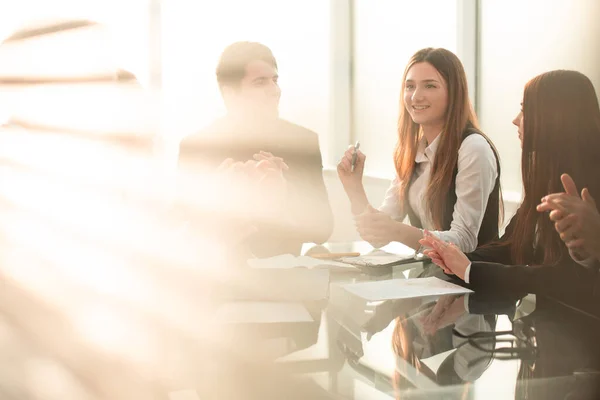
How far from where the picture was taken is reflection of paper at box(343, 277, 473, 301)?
57.1 inches

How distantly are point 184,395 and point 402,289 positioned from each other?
2.43ft

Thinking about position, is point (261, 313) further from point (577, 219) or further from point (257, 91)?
point (257, 91)

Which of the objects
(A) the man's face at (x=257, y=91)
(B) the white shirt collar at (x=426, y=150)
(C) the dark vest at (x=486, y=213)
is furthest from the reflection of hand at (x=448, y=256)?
(A) the man's face at (x=257, y=91)

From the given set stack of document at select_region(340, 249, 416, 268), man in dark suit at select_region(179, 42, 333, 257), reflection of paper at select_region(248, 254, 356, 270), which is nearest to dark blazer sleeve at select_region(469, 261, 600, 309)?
stack of document at select_region(340, 249, 416, 268)

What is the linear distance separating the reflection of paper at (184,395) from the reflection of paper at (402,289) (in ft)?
1.97

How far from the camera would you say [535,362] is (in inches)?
40.4

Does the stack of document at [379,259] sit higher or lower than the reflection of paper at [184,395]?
lower

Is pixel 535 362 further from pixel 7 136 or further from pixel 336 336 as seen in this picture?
pixel 7 136

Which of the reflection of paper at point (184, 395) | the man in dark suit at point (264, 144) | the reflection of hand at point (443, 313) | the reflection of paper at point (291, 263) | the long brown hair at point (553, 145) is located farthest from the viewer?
the man in dark suit at point (264, 144)

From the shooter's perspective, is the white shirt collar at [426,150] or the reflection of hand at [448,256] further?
the white shirt collar at [426,150]

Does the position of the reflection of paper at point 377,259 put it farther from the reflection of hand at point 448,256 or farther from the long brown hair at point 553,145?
the long brown hair at point 553,145

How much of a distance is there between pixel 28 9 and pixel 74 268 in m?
2.77

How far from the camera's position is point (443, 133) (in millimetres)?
2246

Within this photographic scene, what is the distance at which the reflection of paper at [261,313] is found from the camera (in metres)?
1.24
